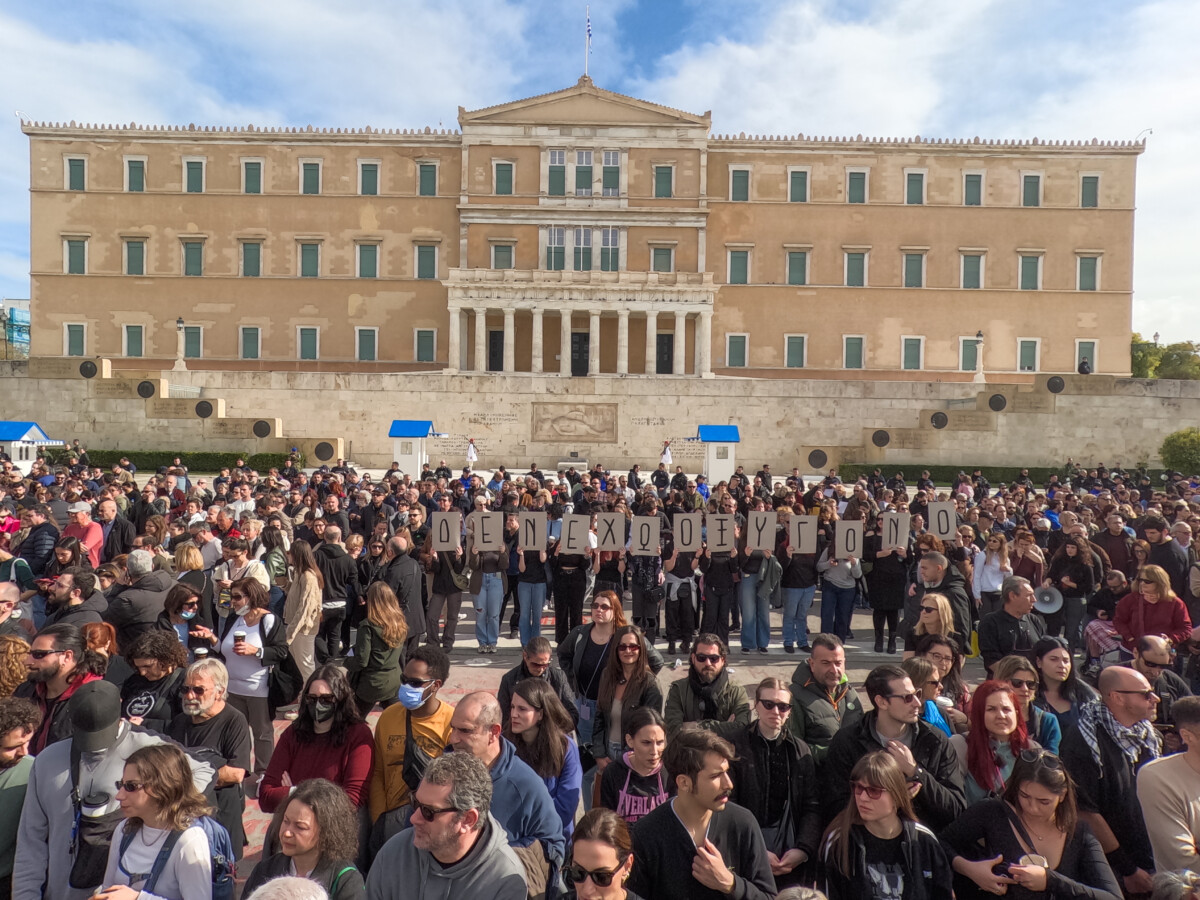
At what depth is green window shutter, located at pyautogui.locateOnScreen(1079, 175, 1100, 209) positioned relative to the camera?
39281 mm

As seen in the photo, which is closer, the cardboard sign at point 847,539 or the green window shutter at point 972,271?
the cardboard sign at point 847,539

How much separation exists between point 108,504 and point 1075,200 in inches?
1678

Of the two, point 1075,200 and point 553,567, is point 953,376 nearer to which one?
point 1075,200

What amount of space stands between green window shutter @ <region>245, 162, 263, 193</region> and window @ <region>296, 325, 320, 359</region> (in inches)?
269

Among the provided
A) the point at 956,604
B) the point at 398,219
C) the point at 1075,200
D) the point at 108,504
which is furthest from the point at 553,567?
the point at 1075,200

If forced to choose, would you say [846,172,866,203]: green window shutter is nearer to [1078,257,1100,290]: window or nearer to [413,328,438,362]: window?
[1078,257,1100,290]: window

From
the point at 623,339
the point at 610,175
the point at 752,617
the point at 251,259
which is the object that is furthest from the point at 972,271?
the point at 752,617

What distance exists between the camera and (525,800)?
12.1 ft

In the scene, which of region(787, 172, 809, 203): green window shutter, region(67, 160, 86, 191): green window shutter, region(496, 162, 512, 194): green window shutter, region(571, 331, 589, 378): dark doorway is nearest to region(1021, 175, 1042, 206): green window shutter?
region(787, 172, 809, 203): green window shutter

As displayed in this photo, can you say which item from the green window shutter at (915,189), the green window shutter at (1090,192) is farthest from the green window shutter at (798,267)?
the green window shutter at (1090,192)

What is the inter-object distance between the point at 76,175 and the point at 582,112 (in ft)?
78.9

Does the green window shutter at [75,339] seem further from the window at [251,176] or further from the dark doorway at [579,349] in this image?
the dark doorway at [579,349]

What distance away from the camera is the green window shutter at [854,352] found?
132ft

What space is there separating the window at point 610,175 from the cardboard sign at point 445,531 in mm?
32900
